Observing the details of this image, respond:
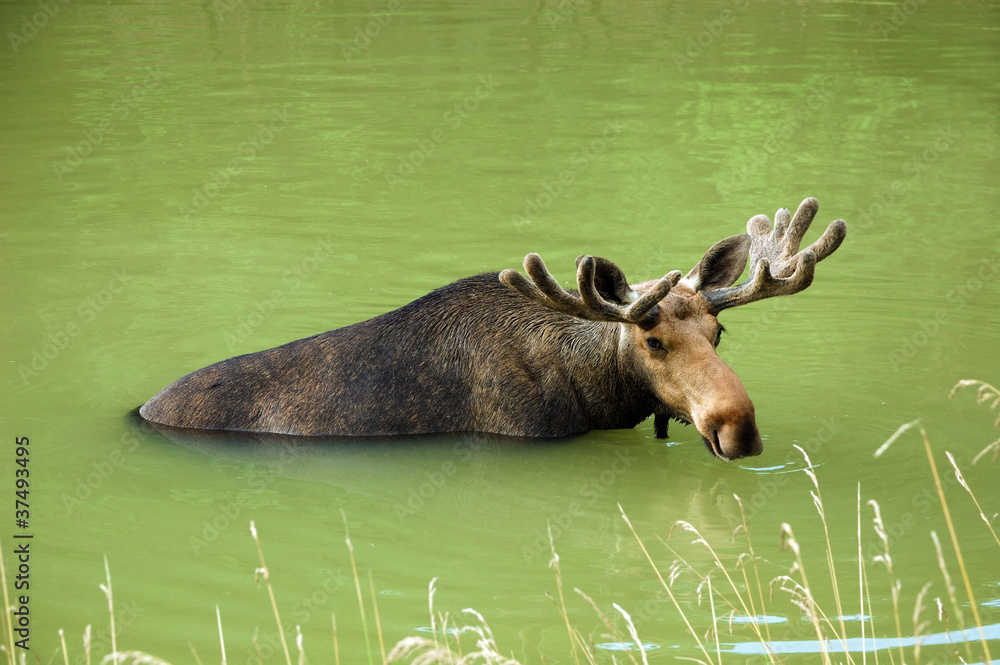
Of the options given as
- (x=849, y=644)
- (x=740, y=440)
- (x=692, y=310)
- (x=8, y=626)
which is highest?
(x=692, y=310)

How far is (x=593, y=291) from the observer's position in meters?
6.61

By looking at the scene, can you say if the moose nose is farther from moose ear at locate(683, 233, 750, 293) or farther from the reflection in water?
the reflection in water

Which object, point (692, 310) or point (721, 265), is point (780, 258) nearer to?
point (721, 265)

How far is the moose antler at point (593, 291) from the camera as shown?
650 cm

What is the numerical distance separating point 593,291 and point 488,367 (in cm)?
113

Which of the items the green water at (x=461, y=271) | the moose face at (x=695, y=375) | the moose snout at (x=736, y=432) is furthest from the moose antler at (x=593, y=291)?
the green water at (x=461, y=271)

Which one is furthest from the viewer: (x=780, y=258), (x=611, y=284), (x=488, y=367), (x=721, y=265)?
(x=488, y=367)

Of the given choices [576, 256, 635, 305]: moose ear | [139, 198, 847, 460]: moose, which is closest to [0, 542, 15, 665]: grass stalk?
[139, 198, 847, 460]: moose

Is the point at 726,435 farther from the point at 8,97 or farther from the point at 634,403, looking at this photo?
the point at 8,97

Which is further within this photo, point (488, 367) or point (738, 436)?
point (488, 367)

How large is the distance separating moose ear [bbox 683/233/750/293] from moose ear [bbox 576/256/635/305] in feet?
1.36

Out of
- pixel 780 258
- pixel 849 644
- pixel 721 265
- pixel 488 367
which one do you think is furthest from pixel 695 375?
pixel 849 644

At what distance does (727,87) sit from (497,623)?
1435 cm

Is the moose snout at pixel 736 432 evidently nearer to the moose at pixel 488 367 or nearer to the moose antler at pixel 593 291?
the moose at pixel 488 367
